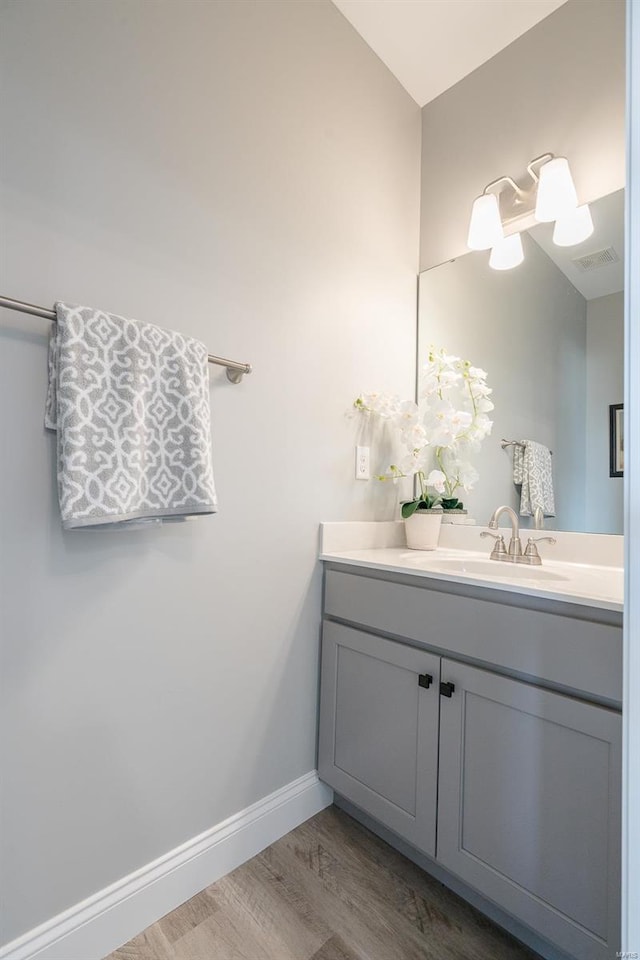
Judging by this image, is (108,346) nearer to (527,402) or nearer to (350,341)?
(350,341)

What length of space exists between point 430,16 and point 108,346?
1.71 metres

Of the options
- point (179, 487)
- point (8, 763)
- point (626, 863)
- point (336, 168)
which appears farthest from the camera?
point (336, 168)

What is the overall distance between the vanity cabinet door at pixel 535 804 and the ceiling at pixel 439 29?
6.96ft

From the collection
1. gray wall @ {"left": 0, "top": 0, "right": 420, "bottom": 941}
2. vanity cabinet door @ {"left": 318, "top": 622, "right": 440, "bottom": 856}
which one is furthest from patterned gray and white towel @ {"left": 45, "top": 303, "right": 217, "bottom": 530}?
vanity cabinet door @ {"left": 318, "top": 622, "right": 440, "bottom": 856}

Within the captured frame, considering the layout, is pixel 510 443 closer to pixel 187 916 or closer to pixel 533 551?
pixel 533 551

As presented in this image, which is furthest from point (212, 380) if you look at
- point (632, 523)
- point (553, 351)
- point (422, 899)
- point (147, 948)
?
point (422, 899)

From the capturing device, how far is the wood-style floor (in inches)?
40.4

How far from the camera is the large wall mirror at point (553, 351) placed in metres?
1.39

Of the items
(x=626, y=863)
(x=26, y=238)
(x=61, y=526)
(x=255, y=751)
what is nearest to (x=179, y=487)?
(x=61, y=526)

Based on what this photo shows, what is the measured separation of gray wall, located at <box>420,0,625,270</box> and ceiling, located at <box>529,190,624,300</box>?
47 mm

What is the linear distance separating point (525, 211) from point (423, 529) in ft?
3.82

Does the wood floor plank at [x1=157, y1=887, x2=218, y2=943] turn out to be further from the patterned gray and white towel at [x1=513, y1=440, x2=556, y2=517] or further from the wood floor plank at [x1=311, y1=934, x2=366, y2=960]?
the patterned gray and white towel at [x1=513, y1=440, x2=556, y2=517]

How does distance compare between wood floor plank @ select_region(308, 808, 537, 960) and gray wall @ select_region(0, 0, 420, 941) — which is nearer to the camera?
gray wall @ select_region(0, 0, 420, 941)

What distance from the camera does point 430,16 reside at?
160cm
